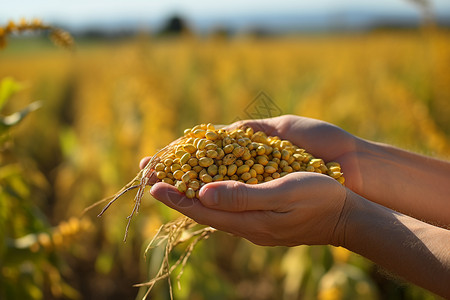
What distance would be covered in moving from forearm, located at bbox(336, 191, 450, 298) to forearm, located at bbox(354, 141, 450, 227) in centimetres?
40

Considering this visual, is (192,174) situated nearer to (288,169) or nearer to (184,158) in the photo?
(184,158)

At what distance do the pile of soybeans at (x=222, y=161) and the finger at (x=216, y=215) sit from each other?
0.09 ft

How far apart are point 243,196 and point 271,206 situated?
0.27 ft

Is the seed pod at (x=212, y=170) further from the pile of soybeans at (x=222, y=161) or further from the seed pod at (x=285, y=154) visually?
the seed pod at (x=285, y=154)

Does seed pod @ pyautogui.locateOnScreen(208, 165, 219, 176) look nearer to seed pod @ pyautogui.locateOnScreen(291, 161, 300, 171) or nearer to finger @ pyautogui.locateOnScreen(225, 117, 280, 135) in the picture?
seed pod @ pyautogui.locateOnScreen(291, 161, 300, 171)

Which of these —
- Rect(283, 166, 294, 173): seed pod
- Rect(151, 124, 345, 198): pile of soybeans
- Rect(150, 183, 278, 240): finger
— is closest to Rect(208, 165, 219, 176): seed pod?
Rect(151, 124, 345, 198): pile of soybeans

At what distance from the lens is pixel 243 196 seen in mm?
1057

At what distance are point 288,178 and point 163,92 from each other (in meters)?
2.64

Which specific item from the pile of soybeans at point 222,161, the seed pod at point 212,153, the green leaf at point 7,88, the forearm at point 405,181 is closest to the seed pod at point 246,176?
the pile of soybeans at point 222,161

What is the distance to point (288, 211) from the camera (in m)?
1.09

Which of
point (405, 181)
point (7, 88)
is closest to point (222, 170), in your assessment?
point (405, 181)

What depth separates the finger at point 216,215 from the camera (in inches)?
43.2

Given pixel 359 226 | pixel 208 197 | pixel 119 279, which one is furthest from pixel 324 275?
pixel 119 279

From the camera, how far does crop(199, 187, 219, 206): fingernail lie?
3.48 ft
